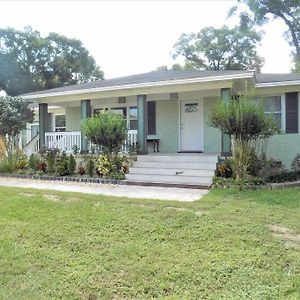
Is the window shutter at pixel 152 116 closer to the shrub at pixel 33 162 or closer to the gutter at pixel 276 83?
the gutter at pixel 276 83

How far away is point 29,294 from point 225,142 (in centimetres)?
826

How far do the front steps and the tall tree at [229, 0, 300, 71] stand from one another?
1717 centimetres

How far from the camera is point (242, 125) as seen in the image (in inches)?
345

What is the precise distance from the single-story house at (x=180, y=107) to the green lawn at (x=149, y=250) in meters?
4.25

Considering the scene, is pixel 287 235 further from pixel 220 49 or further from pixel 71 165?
pixel 220 49

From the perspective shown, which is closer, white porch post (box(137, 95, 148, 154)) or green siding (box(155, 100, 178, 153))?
white porch post (box(137, 95, 148, 154))

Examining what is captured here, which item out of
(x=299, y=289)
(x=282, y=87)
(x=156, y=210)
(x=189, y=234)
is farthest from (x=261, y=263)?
(x=282, y=87)

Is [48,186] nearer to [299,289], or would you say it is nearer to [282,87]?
[299,289]

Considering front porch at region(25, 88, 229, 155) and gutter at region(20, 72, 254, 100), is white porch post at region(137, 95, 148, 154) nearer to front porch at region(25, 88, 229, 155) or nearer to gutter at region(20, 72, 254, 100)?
gutter at region(20, 72, 254, 100)

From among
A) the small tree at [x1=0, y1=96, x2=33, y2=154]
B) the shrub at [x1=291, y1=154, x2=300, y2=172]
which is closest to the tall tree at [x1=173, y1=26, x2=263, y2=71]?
the shrub at [x1=291, y1=154, x2=300, y2=172]

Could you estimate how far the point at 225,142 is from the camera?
35.8 feet

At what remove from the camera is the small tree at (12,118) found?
12.7 meters

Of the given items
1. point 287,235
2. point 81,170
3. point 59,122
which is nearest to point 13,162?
point 81,170

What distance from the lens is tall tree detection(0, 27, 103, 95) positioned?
3416 cm
